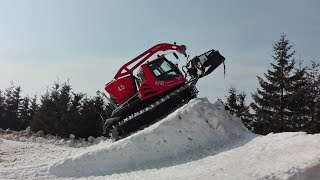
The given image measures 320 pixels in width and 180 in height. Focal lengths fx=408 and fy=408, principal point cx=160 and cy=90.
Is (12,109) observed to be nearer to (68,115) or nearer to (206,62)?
(68,115)

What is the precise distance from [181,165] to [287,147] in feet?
8.87

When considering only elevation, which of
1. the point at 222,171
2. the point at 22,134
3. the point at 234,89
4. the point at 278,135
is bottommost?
the point at 222,171

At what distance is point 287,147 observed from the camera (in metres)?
9.01

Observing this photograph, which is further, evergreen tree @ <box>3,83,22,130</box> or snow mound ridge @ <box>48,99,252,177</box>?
evergreen tree @ <box>3,83,22,130</box>

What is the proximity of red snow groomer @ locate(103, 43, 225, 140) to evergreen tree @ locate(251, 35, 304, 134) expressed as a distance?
50.1 ft

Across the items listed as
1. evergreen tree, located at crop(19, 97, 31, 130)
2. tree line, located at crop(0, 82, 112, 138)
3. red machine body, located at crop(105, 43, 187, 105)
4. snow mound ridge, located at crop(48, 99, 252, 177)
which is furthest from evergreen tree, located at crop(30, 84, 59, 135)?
snow mound ridge, located at crop(48, 99, 252, 177)

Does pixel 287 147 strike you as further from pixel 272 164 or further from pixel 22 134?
pixel 22 134

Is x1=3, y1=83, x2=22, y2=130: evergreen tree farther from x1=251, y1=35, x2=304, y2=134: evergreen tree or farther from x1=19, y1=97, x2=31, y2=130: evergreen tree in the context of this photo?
x1=251, y1=35, x2=304, y2=134: evergreen tree

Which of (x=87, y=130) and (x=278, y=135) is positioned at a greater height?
(x=87, y=130)

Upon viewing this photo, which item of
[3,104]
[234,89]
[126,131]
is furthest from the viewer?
[3,104]

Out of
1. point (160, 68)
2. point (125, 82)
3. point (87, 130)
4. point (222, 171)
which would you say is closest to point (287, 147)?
point (222, 171)

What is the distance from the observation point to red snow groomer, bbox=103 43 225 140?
14.0 meters

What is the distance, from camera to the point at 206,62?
1436 cm

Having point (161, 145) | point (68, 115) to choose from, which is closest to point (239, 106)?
point (68, 115)
